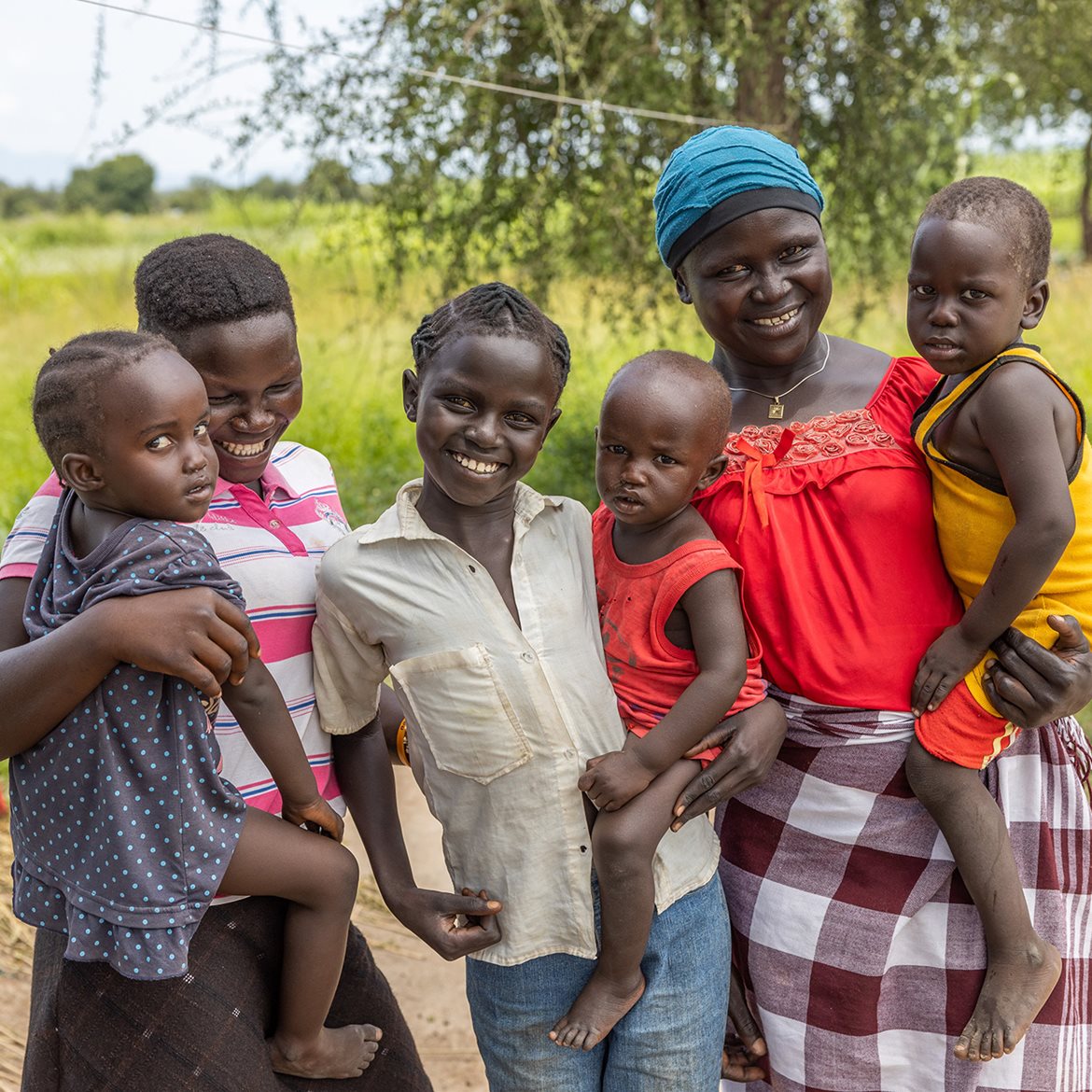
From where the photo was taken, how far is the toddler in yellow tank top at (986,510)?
177 centimetres

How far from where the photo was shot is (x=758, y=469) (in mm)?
1913

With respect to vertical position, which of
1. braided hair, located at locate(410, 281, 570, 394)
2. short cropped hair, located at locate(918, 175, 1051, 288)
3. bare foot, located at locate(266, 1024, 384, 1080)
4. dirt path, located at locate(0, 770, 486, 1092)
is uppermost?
short cropped hair, located at locate(918, 175, 1051, 288)

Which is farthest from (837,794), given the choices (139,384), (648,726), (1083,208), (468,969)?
(1083,208)

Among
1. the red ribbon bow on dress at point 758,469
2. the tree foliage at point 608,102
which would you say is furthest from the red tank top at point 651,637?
the tree foliage at point 608,102

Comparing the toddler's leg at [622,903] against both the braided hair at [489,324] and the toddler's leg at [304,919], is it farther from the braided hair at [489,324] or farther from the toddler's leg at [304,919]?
the braided hair at [489,324]

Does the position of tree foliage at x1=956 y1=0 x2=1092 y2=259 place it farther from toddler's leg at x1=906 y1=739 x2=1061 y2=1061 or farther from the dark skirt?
the dark skirt

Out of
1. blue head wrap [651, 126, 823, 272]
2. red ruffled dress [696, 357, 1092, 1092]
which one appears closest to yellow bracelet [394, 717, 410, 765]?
red ruffled dress [696, 357, 1092, 1092]

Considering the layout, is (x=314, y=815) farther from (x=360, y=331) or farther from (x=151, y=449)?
(x=360, y=331)

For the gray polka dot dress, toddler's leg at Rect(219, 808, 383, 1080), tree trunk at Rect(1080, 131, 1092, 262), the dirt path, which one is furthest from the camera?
tree trunk at Rect(1080, 131, 1092, 262)

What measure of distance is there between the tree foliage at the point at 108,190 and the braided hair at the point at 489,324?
43.5 feet

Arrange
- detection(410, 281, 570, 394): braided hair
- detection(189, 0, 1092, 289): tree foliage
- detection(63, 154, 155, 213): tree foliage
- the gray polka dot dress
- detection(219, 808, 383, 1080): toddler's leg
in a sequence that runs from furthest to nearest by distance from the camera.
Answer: detection(63, 154, 155, 213): tree foliage < detection(189, 0, 1092, 289): tree foliage < detection(410, 281, 570, 394): braided hair < detection(219, 808, 383, 1080): toddler's leg < the gray polka dot dress

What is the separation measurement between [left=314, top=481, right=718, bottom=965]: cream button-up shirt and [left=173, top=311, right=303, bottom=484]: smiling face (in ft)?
0.63

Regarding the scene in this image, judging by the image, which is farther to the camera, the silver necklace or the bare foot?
the silver necklace

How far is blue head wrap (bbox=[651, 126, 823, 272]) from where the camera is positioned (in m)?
1.86
